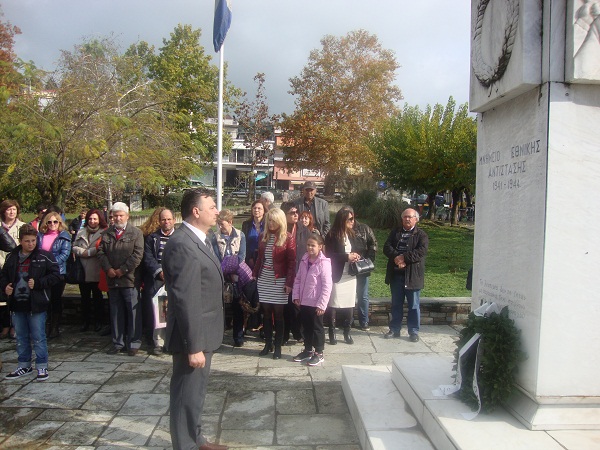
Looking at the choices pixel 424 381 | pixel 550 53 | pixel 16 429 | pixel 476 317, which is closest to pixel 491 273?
pixel 476 317

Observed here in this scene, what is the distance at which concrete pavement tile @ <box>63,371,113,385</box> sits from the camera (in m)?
5.46

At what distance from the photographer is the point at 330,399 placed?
4.95 meters

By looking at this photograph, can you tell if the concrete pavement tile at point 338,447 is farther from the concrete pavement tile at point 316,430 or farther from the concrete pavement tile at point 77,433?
the concrete pavement tile at point 77,433

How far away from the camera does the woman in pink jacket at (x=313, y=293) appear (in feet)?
19.2

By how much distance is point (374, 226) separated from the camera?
21766 millimetres

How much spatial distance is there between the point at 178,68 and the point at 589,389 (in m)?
28.7

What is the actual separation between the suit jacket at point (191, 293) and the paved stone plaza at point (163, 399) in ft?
3.44

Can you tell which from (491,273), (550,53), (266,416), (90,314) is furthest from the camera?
(90,314)

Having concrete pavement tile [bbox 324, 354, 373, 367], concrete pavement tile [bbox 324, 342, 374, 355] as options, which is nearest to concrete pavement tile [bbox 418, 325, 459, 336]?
concrete pavement tile [bbox 324, 342, 374, 355]

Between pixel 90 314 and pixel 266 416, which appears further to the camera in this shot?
pixel 90 314

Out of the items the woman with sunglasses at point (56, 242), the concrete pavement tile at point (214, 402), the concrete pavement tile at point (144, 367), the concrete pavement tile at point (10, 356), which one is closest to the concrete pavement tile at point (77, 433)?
the concrete pavement tile at point (214, 402)

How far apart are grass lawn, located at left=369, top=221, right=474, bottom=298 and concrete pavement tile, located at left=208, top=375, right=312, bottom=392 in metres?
4.04

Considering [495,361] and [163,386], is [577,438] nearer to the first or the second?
[495,361]

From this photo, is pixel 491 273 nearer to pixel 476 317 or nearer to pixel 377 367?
pixel 476 317
